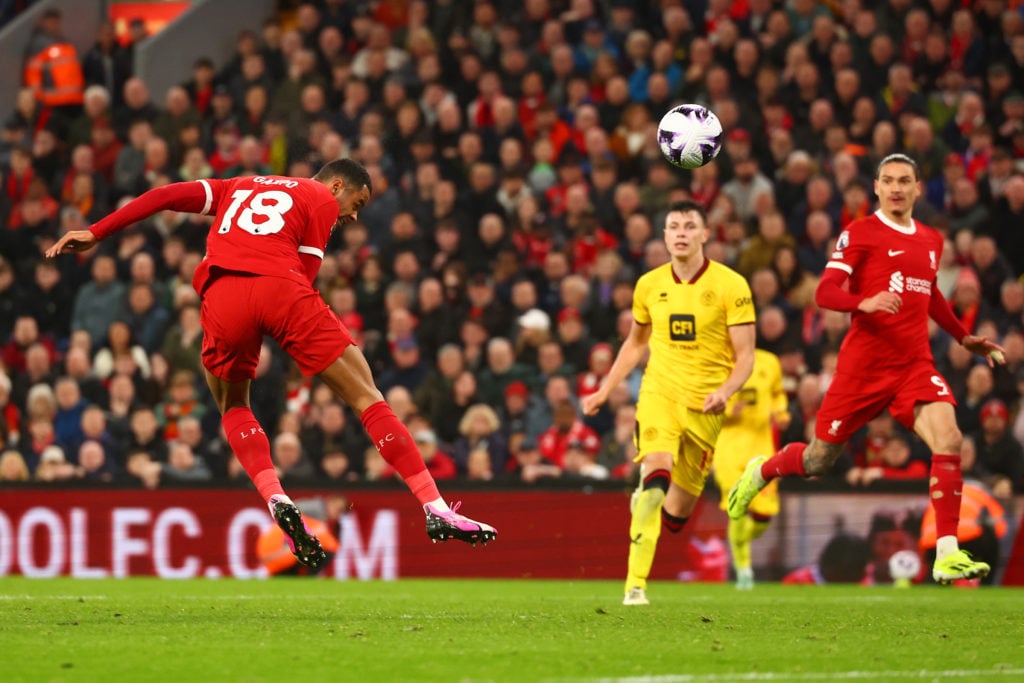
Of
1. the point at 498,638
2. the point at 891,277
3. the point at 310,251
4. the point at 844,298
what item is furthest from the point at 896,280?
the point at 498,638

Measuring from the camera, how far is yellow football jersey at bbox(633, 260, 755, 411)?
10.2 meters

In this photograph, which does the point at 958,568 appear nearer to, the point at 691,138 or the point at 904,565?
the point at 691,138

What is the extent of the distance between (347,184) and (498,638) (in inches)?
102

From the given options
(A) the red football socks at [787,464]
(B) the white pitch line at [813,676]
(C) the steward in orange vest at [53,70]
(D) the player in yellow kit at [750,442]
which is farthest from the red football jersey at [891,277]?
(C) the steward in orange vest at [53,70]

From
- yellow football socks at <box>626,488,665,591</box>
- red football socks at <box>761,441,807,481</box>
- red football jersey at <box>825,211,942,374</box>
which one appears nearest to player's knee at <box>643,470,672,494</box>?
yellow football socks at <box>626,488,665,591</box>

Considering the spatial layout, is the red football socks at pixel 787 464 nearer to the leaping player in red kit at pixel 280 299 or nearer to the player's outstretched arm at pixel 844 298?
the player's outstretched arm at pixel 844 298

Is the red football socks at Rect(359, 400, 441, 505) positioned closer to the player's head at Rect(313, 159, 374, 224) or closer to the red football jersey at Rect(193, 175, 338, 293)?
the red football jersey at Rect(193, 175, 338, 293)

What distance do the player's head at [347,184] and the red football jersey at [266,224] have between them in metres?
0.08

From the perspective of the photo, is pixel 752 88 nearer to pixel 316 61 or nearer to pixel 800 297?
pixel 800 297

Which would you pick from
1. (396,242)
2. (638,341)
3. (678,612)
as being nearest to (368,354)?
(396,242)

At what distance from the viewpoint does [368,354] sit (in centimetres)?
1627

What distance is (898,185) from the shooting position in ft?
30.9

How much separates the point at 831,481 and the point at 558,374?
2.85m

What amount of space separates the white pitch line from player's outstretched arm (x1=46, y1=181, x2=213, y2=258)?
3.58 metres
